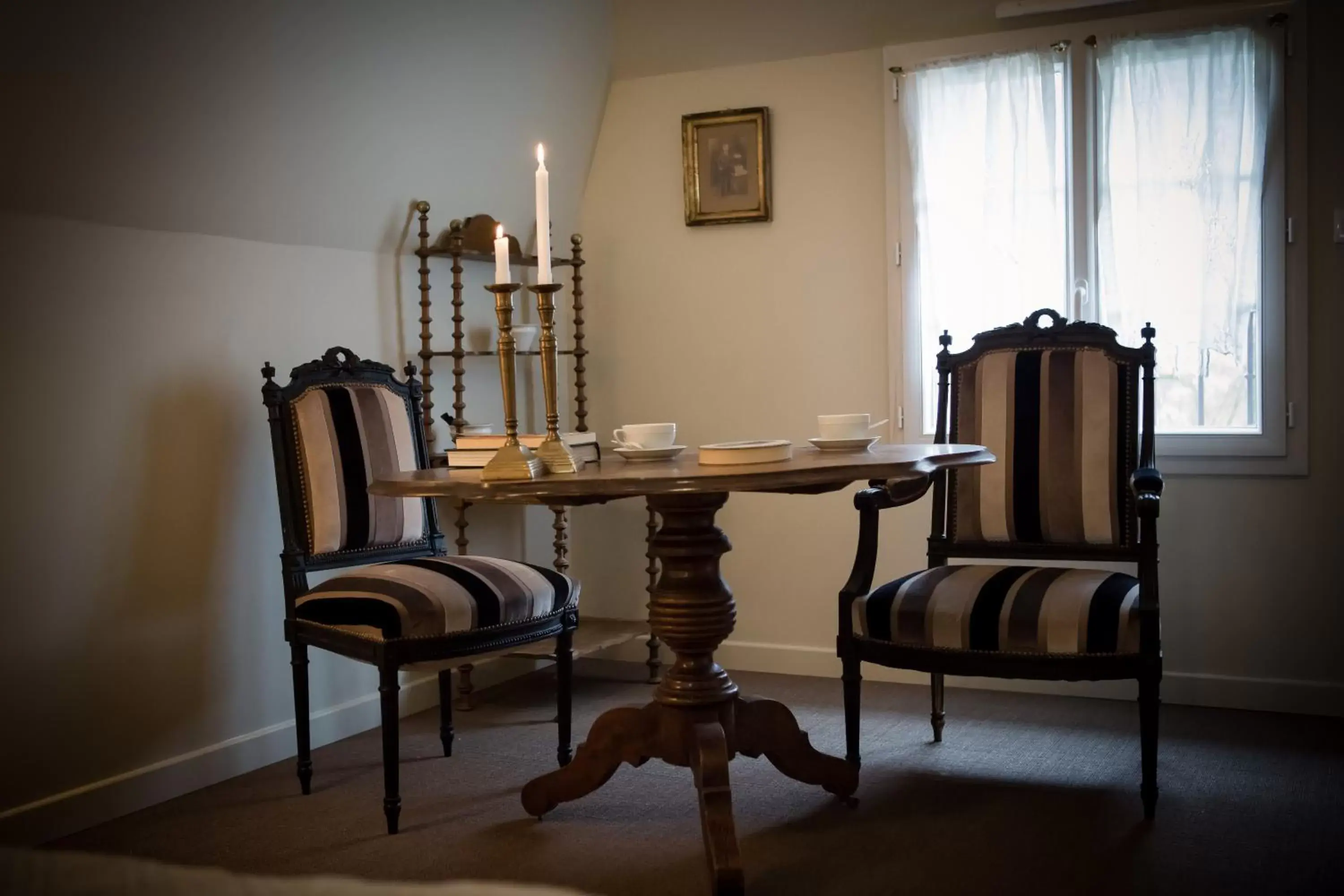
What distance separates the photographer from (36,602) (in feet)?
9.06

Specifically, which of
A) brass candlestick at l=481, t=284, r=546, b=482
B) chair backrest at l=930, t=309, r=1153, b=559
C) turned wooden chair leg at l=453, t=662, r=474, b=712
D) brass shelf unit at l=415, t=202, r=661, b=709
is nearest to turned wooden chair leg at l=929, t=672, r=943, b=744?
chair backrest at l=930, t=309, r=1153, b=559

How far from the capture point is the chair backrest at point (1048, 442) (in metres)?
3.00

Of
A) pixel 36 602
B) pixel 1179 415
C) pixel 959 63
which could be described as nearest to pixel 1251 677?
pixel 1179 415

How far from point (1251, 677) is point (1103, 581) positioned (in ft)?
3.80

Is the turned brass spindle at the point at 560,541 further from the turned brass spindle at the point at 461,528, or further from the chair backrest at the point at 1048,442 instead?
the chair backrest at the point at 1048,442

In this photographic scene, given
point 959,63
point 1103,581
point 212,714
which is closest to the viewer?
point 1103,581

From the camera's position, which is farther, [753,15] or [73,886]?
[753,15]

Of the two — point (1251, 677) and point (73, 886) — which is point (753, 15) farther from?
point (73, 886)

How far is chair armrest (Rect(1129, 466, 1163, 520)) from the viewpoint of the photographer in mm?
2707

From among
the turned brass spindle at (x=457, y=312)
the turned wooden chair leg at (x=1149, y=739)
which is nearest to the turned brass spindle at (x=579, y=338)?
the turned brass spindle at (x=457, y=312)

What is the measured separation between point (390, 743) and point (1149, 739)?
5.16ft

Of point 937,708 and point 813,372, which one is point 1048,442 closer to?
point 937,708

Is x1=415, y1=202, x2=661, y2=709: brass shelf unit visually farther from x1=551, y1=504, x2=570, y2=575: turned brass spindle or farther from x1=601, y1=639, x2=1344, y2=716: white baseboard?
x1=601, y1=639, x2=1344, y2=716: white baseboard

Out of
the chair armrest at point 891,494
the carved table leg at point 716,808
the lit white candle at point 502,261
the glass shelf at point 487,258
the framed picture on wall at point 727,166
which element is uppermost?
the framed picture on wall at point 727,166
